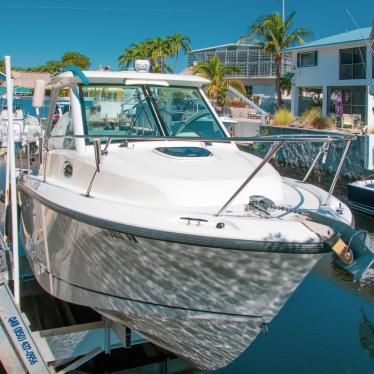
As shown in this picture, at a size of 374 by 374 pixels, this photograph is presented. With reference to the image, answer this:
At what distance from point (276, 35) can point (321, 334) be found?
2932 centimetres

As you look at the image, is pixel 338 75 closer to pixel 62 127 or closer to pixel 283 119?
pixel 283 119

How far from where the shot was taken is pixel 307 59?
104 feet

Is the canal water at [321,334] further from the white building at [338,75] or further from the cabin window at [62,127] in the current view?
the white building at [338,75]

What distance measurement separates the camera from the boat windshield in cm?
602

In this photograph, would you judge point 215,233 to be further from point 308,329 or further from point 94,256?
point 308,329

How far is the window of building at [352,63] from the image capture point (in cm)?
2762

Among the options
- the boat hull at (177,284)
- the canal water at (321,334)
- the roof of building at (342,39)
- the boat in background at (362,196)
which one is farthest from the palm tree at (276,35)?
the boat hull at (177,284)

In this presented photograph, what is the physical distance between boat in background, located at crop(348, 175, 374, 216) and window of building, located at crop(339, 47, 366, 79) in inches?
573

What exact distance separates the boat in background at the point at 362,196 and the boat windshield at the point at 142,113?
8.34 m

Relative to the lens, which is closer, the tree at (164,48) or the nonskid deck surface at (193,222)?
the nonskid deck surface at (193,222)

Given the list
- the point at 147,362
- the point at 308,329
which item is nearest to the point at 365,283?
the point at 308,329

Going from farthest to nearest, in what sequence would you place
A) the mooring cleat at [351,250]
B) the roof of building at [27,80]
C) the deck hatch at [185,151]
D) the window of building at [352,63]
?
the window of building at [352,63]
the roof of building at [27,80]
the deck hatch at [185,151]
the mooring cleat at [351,250]

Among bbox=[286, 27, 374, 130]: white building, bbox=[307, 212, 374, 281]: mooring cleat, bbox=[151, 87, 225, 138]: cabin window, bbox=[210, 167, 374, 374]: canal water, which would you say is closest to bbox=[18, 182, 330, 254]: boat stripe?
bbox=[307, 212, 374, 281]: mooring cleat

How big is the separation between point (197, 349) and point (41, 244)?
74.6 inches
